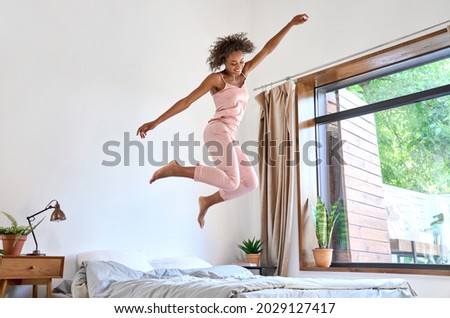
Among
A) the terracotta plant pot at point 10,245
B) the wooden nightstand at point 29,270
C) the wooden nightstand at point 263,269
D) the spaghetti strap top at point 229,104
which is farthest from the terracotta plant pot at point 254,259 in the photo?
the spaghetti strap top at point 229,104

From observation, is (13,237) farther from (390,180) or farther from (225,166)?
(390,180)

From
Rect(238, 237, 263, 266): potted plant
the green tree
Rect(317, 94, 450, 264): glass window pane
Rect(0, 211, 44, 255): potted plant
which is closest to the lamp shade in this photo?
Rect(0, 211, 44, 255): potted plant

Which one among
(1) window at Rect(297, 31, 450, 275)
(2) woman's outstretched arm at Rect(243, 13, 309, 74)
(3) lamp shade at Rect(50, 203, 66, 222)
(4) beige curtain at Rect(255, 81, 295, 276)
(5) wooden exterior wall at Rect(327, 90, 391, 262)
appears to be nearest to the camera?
(2) woman's outstretched arm at Rect(243, 13, 309, 74)

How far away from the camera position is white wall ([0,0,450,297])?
3801 millimetres

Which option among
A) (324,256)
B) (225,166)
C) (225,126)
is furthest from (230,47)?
(324,256)

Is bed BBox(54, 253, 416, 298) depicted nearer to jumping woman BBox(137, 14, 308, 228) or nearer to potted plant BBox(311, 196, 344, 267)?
jumping woman BBox(137, 14, 308, 228)

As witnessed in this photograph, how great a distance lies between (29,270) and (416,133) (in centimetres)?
337

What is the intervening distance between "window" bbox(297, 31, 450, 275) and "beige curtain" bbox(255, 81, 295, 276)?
0.45ft

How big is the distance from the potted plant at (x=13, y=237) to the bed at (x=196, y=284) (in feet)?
1.54

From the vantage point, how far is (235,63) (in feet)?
8.52

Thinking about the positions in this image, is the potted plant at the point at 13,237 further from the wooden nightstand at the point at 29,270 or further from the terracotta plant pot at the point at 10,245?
the wooden nightstand at the point at 29,270

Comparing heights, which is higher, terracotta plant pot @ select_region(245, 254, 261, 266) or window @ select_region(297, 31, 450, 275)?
window @ select_region(297, 31, 450, 275)

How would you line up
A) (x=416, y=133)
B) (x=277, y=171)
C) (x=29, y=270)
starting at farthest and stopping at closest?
(x=277, y=171), (x=416, y=133), (x=29, y=270)

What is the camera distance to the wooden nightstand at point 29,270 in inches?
125
